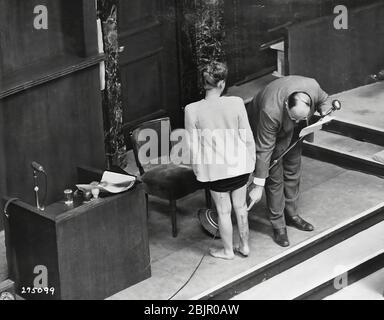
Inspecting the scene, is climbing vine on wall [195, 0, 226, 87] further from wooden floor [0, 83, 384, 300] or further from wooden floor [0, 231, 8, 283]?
wooden floor [0, 231, 8, 283]

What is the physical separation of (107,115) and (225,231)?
1.85 m

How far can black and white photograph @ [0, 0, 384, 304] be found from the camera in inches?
277

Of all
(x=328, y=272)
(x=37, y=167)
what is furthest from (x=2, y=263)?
(x=328, y=272)

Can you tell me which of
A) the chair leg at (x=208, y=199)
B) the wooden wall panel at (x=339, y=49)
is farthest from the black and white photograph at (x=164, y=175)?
the wooden wall panel at (x=339, y=49)

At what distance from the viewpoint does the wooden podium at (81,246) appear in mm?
6789

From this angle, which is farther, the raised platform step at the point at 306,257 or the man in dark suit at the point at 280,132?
the man in dark suit at the point at 280,132

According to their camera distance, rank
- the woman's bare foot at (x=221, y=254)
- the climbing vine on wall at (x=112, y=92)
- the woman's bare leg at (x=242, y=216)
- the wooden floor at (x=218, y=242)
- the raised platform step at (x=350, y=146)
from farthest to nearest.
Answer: the raised platform step at (x=350, y=146)
the climbing vine on wall at (x=112, y=92)
the woman's bare foot at (x=221, y=254)
the woman's bare leg at (x=242, y=216)
the wooden floor at (x=218, y=242)

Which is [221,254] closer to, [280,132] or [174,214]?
[174,214]

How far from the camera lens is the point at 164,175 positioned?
7.94 meters

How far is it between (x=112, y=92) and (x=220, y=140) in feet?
6.14

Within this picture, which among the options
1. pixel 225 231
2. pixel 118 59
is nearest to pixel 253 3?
pixel 118 59

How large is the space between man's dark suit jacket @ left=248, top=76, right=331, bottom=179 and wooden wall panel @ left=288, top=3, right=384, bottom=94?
7.94 ft

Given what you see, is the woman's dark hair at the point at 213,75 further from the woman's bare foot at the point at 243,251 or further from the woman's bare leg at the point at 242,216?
the woman's bare foot at the point at 243,251

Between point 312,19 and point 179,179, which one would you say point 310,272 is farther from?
point 312,19
